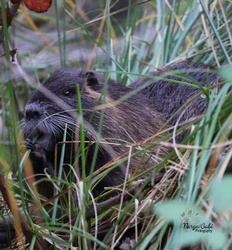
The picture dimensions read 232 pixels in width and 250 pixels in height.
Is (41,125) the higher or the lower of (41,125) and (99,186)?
the higher

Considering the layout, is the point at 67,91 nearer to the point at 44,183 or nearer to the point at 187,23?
the point at 44,183

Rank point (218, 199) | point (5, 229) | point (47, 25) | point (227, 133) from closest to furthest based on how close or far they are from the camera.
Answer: point (218, 199) → point (227, 133) → point (5, 229) → point (47, 25)

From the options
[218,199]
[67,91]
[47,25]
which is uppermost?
[218,199]

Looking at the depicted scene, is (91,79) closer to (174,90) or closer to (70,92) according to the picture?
(70,92)

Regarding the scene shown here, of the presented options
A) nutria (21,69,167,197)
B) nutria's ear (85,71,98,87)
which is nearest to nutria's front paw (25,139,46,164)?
nutria (21,69,167,197)

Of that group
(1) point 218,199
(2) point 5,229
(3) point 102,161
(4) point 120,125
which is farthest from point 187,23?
(1) point 218,199

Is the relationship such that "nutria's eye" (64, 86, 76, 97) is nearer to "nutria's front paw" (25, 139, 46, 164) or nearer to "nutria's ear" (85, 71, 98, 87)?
"nutria's ear" (85, 71, 98, 87)

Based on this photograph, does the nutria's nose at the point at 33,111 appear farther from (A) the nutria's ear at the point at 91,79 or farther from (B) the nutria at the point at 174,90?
(B) the nutria at the point at 174,90

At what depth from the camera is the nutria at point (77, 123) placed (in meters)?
2.36

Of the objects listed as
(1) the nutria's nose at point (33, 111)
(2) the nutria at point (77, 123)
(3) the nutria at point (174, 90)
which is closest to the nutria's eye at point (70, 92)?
(2) the nutria at point (77, 123)

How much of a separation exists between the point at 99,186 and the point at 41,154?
24 cm

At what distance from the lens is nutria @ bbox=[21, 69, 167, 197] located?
7.75 ft

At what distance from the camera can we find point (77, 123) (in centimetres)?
235

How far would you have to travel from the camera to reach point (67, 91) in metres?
2.55
